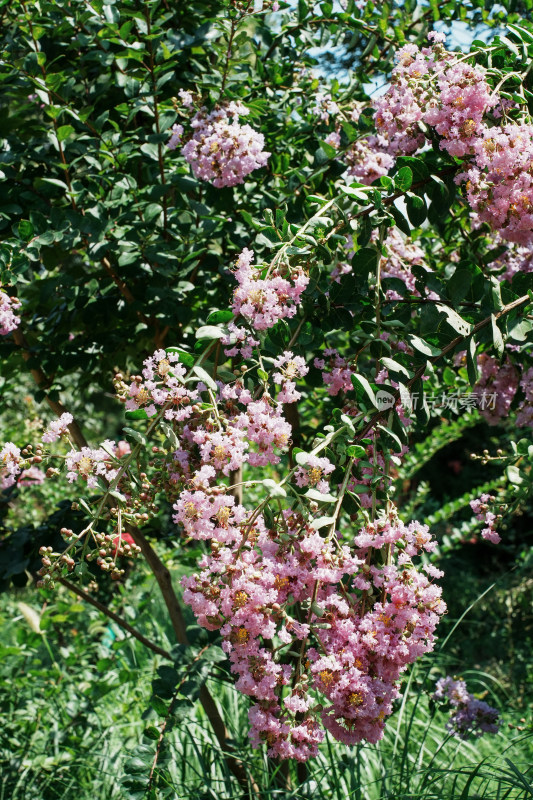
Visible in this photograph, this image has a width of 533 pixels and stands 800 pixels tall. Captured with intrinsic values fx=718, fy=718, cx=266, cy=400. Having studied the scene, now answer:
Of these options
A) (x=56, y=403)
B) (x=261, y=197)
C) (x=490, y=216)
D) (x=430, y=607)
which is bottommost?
(x=56, y=403)

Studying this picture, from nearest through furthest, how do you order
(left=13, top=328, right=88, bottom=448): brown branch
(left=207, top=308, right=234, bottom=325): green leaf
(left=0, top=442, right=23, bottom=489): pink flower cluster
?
1. (left=0, top=442, right=23, bottom=489): pink flower cluster
2. (left=207, top=308, right=234, bottom=325): green leaf
3. (left=13, top=328, right=88, bottom=448): brown branch

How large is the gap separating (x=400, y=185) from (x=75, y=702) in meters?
2.14

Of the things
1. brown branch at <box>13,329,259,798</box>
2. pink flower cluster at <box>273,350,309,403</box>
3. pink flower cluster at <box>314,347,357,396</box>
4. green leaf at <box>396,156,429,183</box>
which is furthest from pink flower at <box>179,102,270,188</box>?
brown branch at <box>13,329,259,798</box>

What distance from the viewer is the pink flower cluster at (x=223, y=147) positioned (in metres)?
1.58

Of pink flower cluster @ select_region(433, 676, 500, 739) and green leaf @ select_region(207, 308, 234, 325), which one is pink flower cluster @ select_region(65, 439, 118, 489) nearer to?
green leaf @ select_region(207, 308, 234, 325)

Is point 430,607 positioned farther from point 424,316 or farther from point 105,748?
point 105,748

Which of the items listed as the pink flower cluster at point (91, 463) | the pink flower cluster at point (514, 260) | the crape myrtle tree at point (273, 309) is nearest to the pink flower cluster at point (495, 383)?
the crape myrtle tree at point (273, 309)

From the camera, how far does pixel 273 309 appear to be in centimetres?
122

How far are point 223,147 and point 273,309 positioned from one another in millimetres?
537

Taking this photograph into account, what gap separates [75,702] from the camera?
2.56 metres

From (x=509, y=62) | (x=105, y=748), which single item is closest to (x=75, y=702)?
(x=105, y=748)

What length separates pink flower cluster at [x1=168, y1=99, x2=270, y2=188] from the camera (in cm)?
158

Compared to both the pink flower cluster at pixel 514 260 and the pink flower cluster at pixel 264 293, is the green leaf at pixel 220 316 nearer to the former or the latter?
the pink flower cluster at pixel 264 293

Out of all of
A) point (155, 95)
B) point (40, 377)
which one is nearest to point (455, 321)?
point (155, 95)
